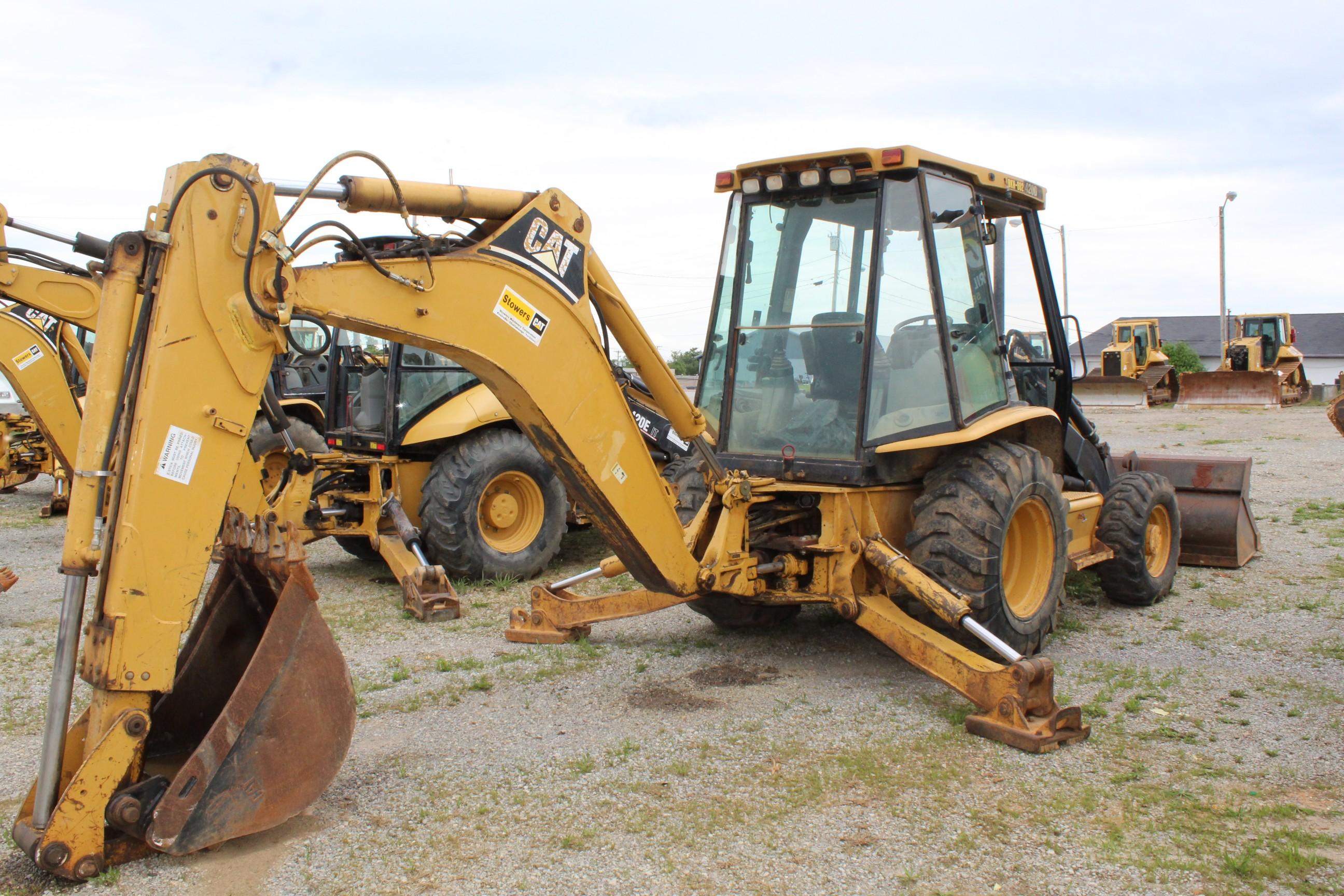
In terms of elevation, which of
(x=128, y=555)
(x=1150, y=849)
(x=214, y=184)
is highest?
(x=214, y=184)

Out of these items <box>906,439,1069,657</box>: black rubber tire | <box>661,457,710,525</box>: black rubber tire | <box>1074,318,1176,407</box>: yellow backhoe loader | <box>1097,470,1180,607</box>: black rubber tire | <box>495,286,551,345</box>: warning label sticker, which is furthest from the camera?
<box>1074,318,1176,407</box>: yellow backhoe loader

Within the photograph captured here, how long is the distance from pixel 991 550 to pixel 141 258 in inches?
145

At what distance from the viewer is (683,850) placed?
342 centimetres

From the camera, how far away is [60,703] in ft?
10.2

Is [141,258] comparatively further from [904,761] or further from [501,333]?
[904,761]

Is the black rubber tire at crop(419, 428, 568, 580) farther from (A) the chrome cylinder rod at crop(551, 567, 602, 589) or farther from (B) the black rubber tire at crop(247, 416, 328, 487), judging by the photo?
(B) the black rubber tire at crop(247, 416, 328, 487)

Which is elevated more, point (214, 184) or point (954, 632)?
point (214, 184)

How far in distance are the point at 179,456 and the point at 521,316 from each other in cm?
131

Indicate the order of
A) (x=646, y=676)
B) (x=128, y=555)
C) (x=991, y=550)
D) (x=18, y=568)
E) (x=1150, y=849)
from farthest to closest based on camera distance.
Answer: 1. (x=18, y=568)
2. (x=646, y=676)
3. (x=991, y=550)
4. (x=1150, y=849)
5. (x=128, y=555)

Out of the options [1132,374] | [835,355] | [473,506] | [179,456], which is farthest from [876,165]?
[1132,374]

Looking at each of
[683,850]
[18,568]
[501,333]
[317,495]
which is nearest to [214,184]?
[501,333]

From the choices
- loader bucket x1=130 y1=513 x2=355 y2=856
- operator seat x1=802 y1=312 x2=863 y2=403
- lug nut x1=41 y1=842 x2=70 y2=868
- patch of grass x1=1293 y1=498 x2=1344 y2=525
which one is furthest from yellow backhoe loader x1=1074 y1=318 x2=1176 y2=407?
lug nut x1=41 y1=842 x2=70 y2=868

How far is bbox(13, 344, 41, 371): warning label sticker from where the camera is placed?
25.5 ft

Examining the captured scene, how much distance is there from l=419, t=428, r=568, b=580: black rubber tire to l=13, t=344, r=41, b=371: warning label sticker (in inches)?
116
